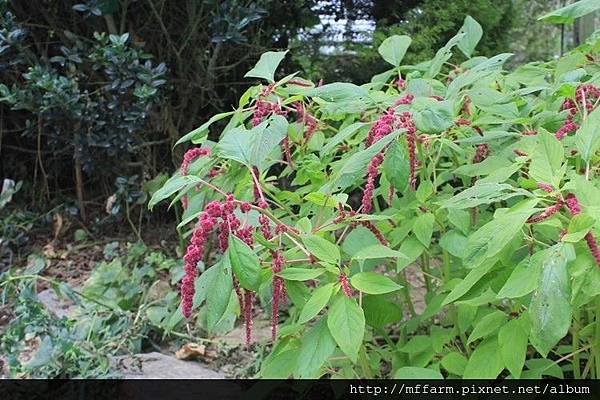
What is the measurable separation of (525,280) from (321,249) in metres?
0.34

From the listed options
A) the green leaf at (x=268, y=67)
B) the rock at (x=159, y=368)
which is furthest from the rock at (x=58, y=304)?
the green leaf at (x=268, y=67)

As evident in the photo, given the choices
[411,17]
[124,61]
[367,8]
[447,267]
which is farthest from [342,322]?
[367,8]

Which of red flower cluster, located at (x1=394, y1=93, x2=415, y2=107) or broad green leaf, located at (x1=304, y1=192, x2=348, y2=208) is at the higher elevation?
red flower cluster, located at (x1=394, y1=93, x2=415, y2=107)

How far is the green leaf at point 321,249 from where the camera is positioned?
1114 mm

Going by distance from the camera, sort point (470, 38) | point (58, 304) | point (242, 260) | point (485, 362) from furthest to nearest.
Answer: point (58, 304) < point (470, 38) < point (485, 362) < point (242, 260)

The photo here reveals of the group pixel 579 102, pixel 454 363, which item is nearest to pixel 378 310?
pixel 454 363

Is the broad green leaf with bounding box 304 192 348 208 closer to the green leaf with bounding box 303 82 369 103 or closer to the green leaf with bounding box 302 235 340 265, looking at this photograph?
the green leaf with bounding box 302 235 340 265

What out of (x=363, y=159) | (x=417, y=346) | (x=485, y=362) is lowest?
(x=417, y=346)

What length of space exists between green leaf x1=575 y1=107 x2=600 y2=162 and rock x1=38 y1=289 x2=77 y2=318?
221 centimetres

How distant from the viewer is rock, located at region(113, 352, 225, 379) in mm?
2150

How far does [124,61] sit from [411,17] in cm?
154

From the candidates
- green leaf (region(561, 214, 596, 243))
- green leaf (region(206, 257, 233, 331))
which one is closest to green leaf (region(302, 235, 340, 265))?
green leaf (region(206, 257, 233, 331))

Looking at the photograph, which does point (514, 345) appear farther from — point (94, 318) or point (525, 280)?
point (94, 318)

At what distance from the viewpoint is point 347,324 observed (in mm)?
1080
